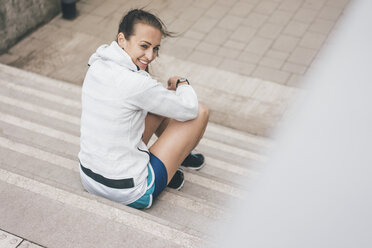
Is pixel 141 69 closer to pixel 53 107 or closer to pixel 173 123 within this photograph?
pixel 173 123

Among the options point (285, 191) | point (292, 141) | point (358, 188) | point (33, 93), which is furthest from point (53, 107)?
point (358, 188)

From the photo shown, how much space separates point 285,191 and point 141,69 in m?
1.10

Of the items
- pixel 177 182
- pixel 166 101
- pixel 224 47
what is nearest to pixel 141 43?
pixel 166 101

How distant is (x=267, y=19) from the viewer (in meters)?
6.20

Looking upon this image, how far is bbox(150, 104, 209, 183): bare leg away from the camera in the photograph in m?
2.66

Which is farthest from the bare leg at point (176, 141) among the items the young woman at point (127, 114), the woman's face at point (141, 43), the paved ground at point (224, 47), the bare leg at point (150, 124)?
the paved ground at point (224, 47)

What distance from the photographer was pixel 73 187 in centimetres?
274

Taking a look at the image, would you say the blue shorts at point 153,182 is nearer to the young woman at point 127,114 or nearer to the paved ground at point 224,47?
the young woman at point 127,114

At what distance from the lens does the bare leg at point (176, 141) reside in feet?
8.73

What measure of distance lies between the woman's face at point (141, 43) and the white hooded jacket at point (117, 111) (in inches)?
2.6

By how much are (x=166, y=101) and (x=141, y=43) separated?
0.34 m

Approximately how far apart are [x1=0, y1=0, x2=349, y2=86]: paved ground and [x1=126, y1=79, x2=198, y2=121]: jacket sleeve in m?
2.69

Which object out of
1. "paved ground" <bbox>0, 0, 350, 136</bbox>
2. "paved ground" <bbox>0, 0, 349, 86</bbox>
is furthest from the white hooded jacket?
"paved ground" <bbox>0, 0, 349, 86</bbox>

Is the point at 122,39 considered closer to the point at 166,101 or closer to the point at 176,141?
the point at 166,101
